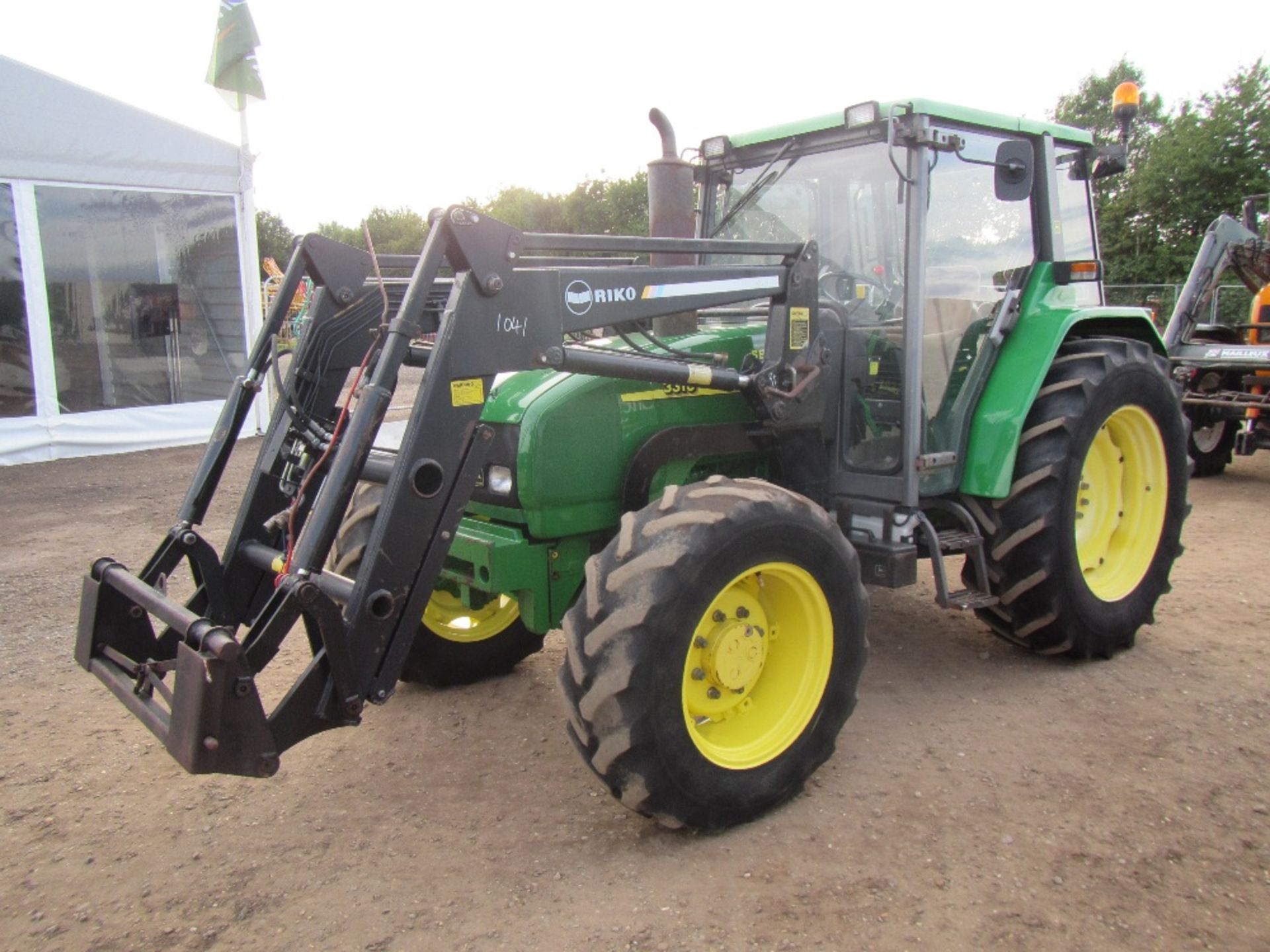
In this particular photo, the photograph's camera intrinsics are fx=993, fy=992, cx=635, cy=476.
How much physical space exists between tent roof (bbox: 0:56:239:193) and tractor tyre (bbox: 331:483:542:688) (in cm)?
761

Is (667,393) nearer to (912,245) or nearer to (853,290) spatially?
(853,290)

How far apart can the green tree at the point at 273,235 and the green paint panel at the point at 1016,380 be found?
3641cm

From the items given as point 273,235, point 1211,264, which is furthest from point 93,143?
point 273,235

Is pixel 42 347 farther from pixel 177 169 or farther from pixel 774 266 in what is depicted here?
pixel 774 266

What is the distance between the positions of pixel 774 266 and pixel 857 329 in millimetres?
535

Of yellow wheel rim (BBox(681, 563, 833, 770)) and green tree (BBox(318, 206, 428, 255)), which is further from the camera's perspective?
green tree (BBox(318, 206, 428, 255))

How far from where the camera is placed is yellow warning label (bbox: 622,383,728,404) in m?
3.56

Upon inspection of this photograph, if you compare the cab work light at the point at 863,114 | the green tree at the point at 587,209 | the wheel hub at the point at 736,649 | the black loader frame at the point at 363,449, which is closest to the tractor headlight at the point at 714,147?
the cab work light at the point at 863,114

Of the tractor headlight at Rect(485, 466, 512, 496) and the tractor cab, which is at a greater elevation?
the tractor cab

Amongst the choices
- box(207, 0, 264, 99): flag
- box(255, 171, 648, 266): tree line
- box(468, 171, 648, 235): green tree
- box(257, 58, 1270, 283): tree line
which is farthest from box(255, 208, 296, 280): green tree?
box(207, 0, 264, 99): flag

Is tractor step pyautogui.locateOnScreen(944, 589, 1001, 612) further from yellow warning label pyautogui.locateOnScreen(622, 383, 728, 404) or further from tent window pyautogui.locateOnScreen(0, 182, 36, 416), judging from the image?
tent window pyautogui.locateOnScreen(0, 182, 36, 416)

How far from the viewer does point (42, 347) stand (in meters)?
9.64

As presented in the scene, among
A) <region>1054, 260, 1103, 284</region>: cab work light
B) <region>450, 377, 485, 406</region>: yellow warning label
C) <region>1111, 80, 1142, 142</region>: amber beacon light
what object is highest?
<region>1111, 80, 1142, 142</region>: amber beacon light

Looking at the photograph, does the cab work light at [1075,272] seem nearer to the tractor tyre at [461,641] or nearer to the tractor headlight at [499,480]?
the tractor headlight at [499,480]
